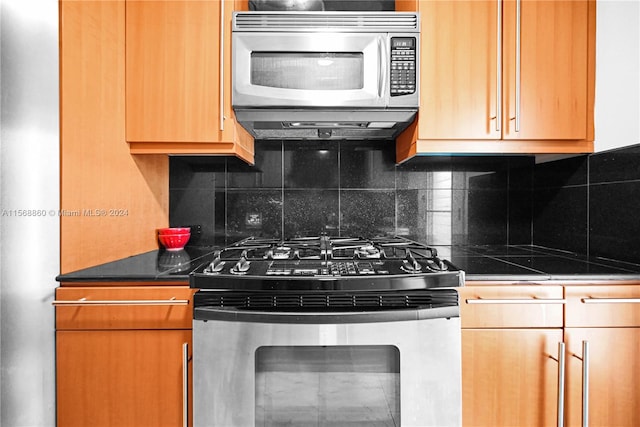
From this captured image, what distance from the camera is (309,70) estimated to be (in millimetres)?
1487

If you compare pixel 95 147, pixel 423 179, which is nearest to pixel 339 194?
pixel 423 179

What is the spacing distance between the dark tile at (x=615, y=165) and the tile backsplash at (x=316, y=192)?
38cm

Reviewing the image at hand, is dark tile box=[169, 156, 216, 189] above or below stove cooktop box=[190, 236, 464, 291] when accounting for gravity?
above

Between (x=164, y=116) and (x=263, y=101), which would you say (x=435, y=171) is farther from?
(x=164, y=116)

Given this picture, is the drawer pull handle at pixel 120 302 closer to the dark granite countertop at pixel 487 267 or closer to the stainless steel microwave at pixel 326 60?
the dark granite countertop at pixel 487 267

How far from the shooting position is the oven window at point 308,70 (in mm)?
1481

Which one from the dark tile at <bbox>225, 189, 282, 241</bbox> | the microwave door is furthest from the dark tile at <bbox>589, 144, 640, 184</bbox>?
the dark tile at <bbox>225, 189, 282, 241</bbox>

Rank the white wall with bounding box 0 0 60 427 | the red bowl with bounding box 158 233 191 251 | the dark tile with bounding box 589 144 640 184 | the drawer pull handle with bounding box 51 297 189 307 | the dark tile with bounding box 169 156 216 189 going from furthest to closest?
the dark tile with bounding box 169 156 216 189, the red bowl with bounding box 158 233 191 251, the dark tile with bounding box 589 144 640 184, the drawer pull handle with bounding box 51 297 189 307, the white wall with bounding box 0 0 60 427

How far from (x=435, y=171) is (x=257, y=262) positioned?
106cm

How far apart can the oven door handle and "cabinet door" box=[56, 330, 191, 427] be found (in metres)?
0.14

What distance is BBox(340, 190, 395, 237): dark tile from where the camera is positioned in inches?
75.0

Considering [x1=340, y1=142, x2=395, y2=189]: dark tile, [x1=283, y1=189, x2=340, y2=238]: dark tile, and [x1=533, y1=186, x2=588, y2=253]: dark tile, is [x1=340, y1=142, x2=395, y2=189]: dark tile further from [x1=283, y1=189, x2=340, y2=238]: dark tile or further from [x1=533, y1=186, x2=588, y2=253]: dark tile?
[x1=533, y1=186, x2=588, y2=253]: dark tile

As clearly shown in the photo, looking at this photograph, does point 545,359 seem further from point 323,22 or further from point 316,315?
point 323,22

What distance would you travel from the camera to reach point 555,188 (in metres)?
1.77
